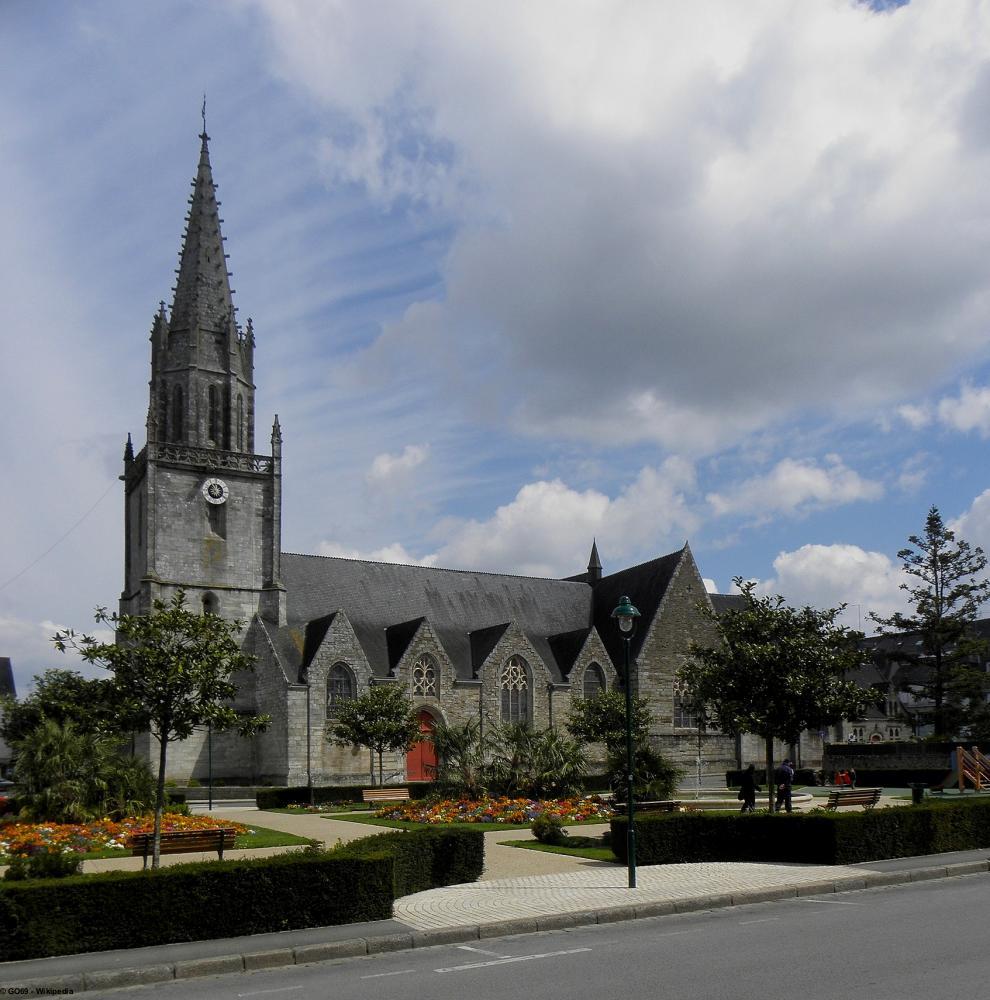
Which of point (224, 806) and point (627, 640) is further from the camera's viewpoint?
point (224, 806)

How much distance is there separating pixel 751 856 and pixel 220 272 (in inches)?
1560

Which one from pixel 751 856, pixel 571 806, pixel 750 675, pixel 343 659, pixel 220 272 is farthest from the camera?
pixel 220 272

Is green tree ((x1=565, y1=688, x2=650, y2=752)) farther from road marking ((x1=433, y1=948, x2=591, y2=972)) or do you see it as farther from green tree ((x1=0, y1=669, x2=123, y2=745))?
road marking ((x1=433, y1=948, x2=591, y2=972))

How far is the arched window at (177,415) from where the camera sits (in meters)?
47.0

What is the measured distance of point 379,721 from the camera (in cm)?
3744

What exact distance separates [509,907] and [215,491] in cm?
3579

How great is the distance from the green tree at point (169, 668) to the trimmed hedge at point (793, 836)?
7.35m

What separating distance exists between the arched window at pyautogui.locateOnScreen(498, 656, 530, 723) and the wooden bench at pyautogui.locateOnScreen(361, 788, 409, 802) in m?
14.8

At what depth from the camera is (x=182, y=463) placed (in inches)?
1809

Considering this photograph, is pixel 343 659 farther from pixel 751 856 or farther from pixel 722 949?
pixel 722 949

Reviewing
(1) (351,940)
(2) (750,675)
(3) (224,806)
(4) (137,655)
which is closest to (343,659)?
(3) (224,806)

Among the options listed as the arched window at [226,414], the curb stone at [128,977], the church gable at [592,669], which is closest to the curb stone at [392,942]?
the curb stone at [128,977]

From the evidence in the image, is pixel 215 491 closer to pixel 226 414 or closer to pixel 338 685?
pixel 226 414

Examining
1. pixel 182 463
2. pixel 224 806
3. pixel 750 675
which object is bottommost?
pixel 224 806
